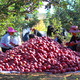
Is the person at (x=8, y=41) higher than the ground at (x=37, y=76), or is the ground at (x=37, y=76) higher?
the person at (x=8, y=41)

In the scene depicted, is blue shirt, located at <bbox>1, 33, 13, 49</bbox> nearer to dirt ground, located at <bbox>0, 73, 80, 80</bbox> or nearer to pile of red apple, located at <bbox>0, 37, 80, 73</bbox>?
pile of red apple, located at <bbox>0, 37, 80, 73</bbox>

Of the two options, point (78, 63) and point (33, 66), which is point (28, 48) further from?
point (78, 63)

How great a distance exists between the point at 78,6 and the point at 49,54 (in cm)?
463

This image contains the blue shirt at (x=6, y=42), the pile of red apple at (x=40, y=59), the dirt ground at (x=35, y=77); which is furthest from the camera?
the blue shirt at (x=6, y=42)

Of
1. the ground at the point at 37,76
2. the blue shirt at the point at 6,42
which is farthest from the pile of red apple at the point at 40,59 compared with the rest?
the blue shirt at the point at 6,42

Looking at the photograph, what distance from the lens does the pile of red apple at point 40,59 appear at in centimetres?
432

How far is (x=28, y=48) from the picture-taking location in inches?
187

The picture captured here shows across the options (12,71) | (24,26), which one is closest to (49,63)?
(12,71)

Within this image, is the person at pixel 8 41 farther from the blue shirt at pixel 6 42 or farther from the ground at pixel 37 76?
the ground at pixel 37 76

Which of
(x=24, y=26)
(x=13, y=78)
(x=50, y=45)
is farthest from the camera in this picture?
(x=24, y=26)

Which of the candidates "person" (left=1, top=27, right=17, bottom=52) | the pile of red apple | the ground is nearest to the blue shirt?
"person" (left=1, top=27, right=17, bottom=52)

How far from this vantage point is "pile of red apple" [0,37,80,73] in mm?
4316

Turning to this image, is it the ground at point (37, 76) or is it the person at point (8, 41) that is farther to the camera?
the person at point (8, 41)

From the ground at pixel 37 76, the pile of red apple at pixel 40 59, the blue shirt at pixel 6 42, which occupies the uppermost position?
the blue shirt at pixel 6 42
